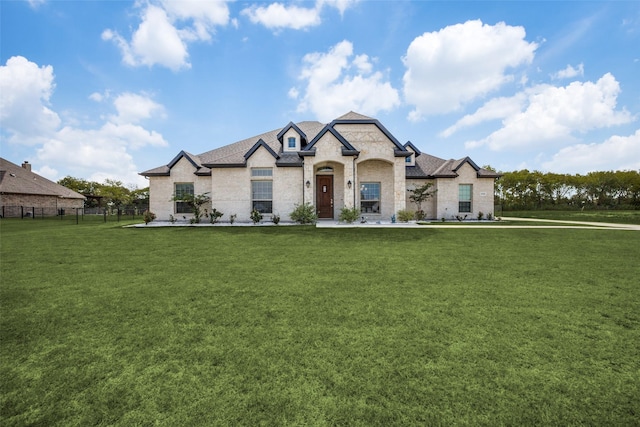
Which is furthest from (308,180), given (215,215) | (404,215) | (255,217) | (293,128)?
(215,215)

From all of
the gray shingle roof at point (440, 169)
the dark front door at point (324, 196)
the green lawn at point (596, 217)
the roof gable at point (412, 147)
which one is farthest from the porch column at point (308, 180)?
the green lawn at point (596, 217)

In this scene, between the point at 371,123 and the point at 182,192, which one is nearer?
the point at 371,123

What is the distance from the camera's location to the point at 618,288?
486 centimetres

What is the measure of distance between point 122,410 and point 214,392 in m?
0.66

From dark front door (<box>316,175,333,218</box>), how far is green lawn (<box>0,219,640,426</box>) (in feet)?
41.5

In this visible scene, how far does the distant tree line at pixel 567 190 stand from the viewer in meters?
45.7

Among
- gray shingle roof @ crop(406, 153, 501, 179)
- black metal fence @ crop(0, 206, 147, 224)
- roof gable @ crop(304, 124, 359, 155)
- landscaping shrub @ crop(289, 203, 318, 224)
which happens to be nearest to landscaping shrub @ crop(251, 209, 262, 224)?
landscaping shrub @ crop(289, 203, 318, 224)

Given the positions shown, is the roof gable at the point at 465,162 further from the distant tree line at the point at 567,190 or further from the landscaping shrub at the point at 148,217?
the distant tree line at the point at 567,190

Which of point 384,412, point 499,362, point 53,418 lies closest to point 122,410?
point 53,418

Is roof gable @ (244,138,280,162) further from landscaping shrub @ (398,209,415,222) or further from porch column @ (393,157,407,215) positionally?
landscaping shrub @ (398,209,415,222)

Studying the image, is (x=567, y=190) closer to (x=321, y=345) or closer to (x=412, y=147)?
(x=412, y=147)

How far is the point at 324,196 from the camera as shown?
18.9 metres

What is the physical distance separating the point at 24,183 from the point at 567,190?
8146 centimetres

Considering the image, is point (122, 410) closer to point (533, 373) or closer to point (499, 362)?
point (499, 362)
